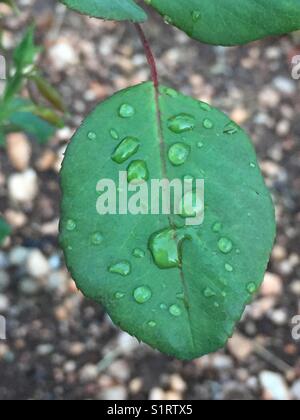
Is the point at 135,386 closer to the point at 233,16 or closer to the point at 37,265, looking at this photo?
the point at 37,265

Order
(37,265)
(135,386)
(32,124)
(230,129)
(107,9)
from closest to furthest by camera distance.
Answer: (107,9)
(230,129)
(32,124)
(135,386)
(37,265)

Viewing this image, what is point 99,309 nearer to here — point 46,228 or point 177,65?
point 46,228

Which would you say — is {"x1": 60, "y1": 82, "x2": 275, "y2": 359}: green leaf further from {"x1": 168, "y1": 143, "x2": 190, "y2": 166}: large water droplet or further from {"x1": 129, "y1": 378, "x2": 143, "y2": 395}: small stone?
{"x1": 129, "y1": 378, "x2": 143, "y2": 395}: small stone

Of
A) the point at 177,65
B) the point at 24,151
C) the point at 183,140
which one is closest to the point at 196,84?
the point at 177,65

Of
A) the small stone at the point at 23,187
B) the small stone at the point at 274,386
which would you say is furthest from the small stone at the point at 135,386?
the small stone at the point at 23,187

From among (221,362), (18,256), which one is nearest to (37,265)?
(18,256)
